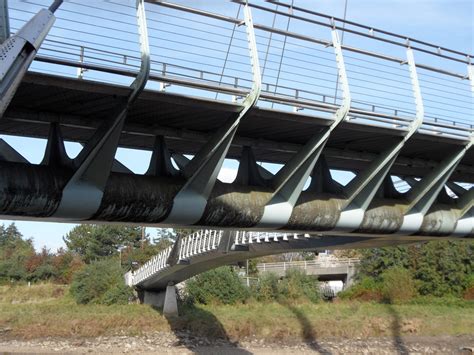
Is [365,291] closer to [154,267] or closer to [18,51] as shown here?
[154,267]

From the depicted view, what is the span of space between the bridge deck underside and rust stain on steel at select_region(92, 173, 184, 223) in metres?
1.13

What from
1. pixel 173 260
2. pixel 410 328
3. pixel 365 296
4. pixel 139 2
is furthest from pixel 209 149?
pixel 365 296

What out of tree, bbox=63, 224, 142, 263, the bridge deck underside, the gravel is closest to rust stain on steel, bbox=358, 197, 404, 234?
the bridge deck underside

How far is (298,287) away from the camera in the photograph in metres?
66.1

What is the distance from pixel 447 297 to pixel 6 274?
5483cm

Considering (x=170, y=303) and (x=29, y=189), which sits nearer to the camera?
(x=29, y=189)

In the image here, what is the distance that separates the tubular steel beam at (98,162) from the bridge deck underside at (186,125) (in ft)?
1.21

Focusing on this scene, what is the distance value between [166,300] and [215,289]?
20.0 feet

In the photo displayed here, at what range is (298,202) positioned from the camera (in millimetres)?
13711

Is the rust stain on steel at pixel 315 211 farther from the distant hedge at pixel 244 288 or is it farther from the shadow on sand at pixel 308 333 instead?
the distant hedge at pixel 244 288

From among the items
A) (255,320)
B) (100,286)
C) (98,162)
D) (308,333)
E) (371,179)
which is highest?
(100,286)

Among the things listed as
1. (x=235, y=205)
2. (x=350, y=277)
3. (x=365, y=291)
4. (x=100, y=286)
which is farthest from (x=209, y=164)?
(x=350, y=277)

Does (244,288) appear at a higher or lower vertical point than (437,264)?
lower

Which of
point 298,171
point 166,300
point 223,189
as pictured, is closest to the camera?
point 223,189
